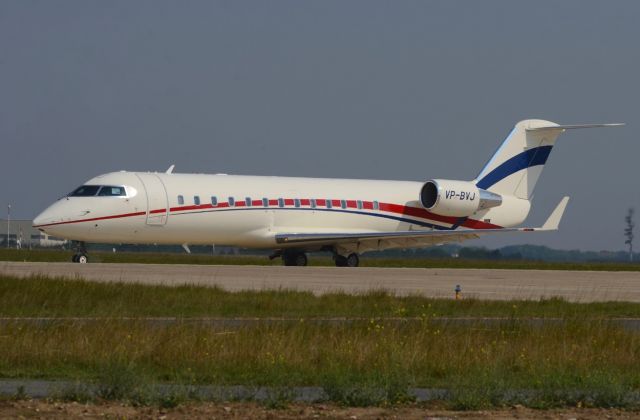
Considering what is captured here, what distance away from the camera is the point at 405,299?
90.5 feet

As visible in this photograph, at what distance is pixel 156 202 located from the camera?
43.6 metres

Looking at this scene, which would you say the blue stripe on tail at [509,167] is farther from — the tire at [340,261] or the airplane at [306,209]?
the tire at [340,261]

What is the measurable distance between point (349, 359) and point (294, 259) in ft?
113

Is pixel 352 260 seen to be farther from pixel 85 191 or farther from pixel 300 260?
pixel 85 191

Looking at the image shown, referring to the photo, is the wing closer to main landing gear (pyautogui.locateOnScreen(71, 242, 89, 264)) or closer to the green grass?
main landing gear (pyautogui.locateOnScreen(71, 242, 89, 264))

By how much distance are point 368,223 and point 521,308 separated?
24066 millimetres

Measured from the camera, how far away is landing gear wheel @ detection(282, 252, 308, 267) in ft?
Answer: 163

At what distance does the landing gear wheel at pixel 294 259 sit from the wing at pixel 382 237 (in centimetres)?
130

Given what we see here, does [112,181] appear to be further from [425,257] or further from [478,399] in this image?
[478,399]

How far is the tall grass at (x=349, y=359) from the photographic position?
41.9 ft

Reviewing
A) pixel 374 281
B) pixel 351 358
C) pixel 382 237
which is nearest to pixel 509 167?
pixel 382 237

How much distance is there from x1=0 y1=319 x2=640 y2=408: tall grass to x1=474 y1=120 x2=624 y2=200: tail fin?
1367 inches

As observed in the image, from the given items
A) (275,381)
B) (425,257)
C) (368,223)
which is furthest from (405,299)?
(425,257)

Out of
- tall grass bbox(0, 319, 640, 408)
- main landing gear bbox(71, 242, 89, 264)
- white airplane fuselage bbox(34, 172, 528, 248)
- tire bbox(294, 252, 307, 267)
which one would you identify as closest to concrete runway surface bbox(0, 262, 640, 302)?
white airplane fuselage bbox(34, 172, 528, 248)
